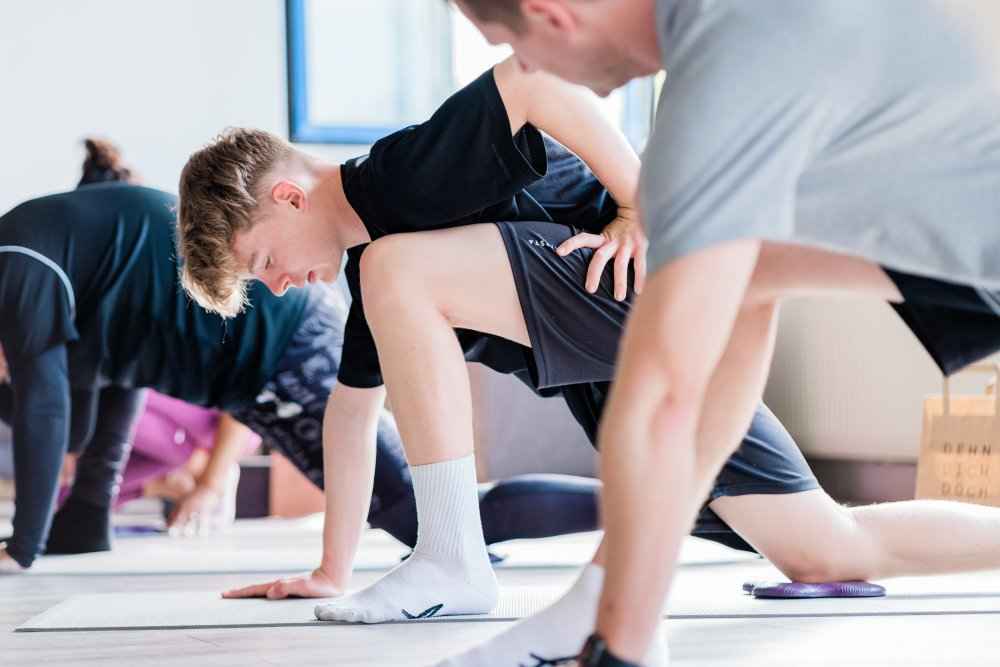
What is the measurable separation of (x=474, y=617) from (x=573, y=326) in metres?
0.33

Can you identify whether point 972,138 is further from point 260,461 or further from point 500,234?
point 260,461

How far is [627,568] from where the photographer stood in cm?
70

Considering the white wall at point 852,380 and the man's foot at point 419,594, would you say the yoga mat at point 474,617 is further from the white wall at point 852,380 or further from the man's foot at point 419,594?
the white wall at point 852,380

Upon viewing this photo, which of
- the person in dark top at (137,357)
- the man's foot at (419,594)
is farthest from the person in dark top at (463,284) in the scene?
the person in dark top at (137,357)

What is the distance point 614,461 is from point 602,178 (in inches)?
29.9

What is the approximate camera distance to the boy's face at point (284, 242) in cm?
152

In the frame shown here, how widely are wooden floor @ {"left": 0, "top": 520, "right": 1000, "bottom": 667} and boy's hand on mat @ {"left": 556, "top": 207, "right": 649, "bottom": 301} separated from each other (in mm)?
371

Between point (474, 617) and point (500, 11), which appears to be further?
point (474, 617)

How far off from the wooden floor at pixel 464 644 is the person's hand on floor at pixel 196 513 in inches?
58.7

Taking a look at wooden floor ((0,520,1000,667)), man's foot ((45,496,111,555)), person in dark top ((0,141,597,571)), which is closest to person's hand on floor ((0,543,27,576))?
person in dark top ((0,141,597,571))

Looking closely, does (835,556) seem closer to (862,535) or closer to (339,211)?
(862,535)

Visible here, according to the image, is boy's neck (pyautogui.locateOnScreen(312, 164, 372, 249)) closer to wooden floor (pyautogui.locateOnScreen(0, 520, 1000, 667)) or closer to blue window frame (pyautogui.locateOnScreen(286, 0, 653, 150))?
wooden floor (pyautogui.locateOnScreen(0, 520, 1000, 667))

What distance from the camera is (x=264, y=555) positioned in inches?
91.4

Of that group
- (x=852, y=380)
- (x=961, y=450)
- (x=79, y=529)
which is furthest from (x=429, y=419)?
(x=852, y=380)
